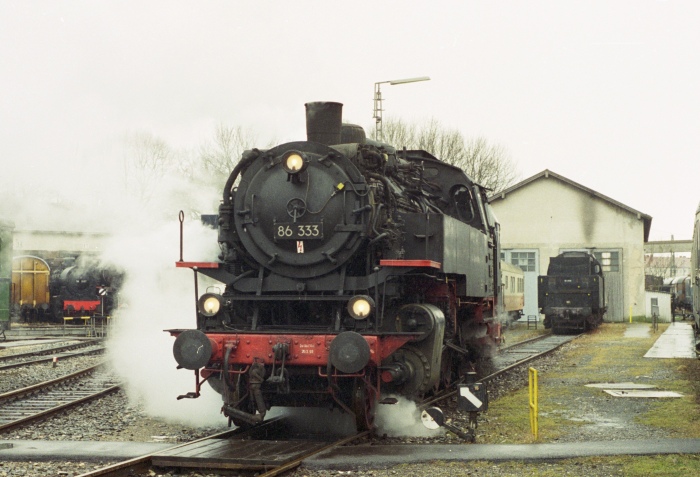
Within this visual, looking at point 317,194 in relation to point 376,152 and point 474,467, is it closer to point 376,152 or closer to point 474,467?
point 376,152

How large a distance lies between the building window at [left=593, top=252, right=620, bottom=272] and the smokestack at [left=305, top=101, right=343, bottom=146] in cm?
3017

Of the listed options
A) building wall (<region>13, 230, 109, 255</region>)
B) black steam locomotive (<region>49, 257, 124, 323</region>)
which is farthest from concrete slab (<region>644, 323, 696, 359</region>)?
black steam locomotive (<region>49, 257, 124, 323</region>)

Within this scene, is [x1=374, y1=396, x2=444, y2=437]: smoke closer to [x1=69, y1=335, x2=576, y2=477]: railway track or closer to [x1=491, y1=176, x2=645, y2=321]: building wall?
[x1=69, y1=335, x2=576, y2=477]: railway track

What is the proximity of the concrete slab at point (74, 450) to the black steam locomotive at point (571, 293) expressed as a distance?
24.1m

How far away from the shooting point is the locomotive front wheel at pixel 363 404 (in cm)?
884

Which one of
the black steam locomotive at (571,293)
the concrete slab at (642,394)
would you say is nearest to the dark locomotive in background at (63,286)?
the black steam locomotive at (571,293)

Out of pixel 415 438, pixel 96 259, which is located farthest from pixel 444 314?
pixel 96 259

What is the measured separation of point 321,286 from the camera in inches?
369

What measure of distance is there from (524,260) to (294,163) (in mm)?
31664

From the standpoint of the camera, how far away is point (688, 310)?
44781 millimetres

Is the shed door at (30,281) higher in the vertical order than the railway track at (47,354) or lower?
higher

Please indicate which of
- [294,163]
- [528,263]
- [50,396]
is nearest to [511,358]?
[50,396]

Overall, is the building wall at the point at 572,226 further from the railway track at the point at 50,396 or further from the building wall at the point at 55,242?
the railway track at the point at 50,396

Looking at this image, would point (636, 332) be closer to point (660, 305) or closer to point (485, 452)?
point (660, 305)
